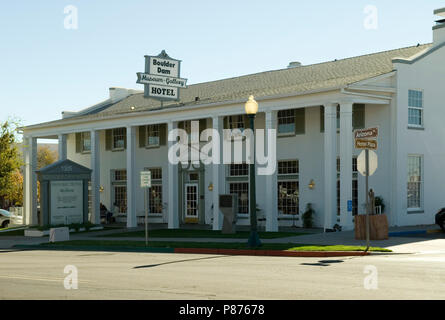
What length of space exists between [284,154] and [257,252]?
11242 mm

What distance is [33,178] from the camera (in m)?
38.2

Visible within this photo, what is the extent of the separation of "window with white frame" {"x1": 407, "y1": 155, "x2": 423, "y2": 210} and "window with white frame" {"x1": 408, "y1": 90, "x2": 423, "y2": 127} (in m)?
1.40

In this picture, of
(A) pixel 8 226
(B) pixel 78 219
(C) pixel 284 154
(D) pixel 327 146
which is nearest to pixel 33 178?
(A) pixel 8 226

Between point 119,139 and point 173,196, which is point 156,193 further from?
point 173,196

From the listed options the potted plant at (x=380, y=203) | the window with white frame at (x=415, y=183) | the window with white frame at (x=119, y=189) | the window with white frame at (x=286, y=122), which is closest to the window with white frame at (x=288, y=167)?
the window with white frame at (x=286, y=122)

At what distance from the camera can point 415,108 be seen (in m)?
26.7

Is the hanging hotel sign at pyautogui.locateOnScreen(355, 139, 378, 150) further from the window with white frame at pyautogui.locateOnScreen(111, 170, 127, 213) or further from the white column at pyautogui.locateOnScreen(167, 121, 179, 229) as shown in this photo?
the window with white frame at pyautogui.locateOnScreen(111, 170, 127, 213)

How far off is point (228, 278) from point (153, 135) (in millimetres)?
23993

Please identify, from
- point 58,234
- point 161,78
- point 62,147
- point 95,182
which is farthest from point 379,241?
point 62,147

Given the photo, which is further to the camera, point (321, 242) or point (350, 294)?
point (321, 242)

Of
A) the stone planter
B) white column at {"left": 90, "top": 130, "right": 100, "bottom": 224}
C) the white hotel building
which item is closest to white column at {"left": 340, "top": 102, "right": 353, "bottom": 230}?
the white hotel building

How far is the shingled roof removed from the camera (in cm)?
→ 2629

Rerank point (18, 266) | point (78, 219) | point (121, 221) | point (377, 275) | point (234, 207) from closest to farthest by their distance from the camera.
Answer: point (377, 275) < point (18, 266) < point (234, 207) < point (78, 219) < point (121, 221)

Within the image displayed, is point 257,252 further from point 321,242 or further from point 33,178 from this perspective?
point 33,178
